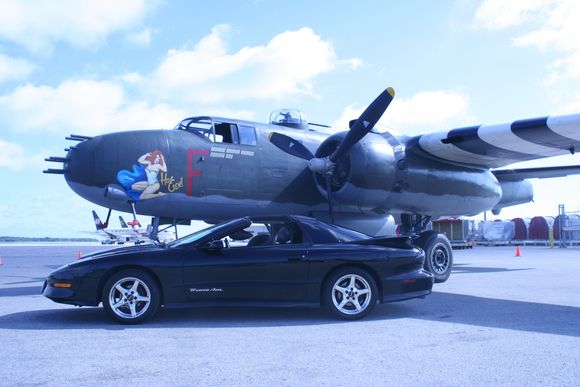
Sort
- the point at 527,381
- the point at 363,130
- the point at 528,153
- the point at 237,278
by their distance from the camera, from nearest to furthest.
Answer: the point at 527,381, the point at 237,278, the point at 363,130, the point at 528,153

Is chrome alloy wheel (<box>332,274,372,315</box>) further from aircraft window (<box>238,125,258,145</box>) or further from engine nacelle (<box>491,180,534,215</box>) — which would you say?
engine nacelle (<box>491,180,534,215</box>)

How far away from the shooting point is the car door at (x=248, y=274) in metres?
6.00

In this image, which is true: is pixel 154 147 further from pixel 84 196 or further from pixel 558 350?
pixel 558 350

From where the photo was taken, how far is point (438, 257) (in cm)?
1145

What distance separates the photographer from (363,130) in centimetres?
1075

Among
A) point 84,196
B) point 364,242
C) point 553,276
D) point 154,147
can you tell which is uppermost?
point 154,147

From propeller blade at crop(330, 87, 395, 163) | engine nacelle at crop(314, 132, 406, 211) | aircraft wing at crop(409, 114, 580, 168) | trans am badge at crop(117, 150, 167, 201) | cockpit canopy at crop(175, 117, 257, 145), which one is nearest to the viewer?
trans am badge at crop(117, 150, 167, 201)

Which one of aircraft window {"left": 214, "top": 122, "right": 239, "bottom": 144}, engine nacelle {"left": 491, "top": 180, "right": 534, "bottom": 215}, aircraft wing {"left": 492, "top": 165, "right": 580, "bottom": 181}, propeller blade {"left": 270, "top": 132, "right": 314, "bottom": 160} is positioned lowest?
engine nacelle {"left": 491, "top": 180, "right": 534, "bottom": 215}

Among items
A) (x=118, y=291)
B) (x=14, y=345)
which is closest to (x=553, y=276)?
(x=118, y=291)

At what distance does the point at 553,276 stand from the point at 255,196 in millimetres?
7316

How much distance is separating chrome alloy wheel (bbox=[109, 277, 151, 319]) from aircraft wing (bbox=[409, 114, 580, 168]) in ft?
24.9

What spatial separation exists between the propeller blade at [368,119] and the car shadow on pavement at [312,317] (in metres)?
4.22

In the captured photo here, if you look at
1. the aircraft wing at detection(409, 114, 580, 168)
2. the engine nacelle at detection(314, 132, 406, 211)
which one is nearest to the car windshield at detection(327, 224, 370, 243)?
the engine nacelle at detection(314, 132, 406, 211)

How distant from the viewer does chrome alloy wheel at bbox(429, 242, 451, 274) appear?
1135 cm
